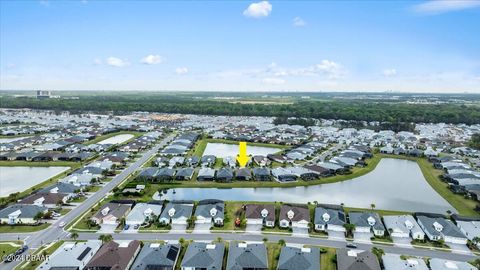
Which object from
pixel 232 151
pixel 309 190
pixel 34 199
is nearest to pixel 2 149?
pixel 34 199

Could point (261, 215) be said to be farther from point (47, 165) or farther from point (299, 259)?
point (47, 165)

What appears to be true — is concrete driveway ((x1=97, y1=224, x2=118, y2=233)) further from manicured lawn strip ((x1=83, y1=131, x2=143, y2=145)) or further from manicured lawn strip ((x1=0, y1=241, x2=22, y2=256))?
manicured lawn strip ((x1=83, y1=131, x2=143, y2=145))

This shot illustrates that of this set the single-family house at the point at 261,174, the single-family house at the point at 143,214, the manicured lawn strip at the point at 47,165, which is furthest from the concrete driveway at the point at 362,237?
the manicured lawn strip at the point at 47,165

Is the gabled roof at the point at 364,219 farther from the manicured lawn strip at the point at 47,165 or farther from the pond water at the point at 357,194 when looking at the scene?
the manicured lawn strip at the point at 47,165

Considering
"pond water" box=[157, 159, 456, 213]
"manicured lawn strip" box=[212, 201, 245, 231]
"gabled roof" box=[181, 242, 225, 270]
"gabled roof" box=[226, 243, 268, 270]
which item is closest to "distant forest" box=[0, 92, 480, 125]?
"pond water" box=[157, 159, 456, 213]

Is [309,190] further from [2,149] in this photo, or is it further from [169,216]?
[2,149]
